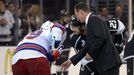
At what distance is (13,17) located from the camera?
12.9m

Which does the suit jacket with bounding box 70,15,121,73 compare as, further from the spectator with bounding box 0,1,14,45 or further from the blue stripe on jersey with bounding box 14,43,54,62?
the spectator with bounding box 0,1,14,45

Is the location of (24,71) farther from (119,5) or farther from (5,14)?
(119,5)

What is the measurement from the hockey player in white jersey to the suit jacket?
0.43m

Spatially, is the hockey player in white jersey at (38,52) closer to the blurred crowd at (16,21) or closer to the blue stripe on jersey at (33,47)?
the blue stripe on jersey at (33,47)

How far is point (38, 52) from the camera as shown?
22.5 ft

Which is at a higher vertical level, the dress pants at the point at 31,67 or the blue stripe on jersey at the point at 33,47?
the blue stripe on jersey at the point at 33,47

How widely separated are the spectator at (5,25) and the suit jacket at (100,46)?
5478 millimetres

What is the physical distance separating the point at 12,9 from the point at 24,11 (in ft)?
1.00

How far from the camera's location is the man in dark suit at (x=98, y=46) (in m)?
7.14

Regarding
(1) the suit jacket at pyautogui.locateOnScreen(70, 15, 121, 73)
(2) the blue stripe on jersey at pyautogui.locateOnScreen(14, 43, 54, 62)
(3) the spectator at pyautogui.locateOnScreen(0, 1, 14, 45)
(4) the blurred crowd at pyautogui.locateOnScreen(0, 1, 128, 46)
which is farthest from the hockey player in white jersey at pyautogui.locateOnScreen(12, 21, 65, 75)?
(3) the spectator at pyautogui.locateOnScreen(0, 1, 14, 45)

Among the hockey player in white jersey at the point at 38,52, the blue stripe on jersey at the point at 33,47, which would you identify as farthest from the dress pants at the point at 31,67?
the blue stripe on jersey at the point at 33,47

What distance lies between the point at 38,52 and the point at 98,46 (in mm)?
848

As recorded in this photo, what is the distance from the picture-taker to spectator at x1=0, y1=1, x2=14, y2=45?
12.6m

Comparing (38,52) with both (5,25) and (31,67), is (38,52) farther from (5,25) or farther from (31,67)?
(5,25)
